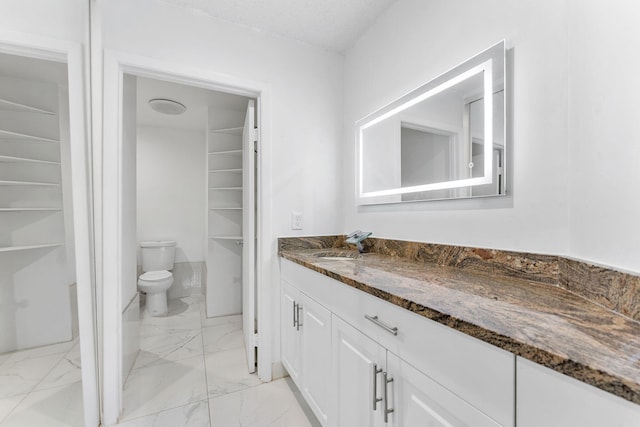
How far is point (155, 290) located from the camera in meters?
2.84

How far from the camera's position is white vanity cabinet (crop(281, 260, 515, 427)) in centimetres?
57

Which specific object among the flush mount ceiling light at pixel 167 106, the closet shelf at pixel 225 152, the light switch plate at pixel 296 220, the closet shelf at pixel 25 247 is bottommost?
the closet shelf at pixel 25 247

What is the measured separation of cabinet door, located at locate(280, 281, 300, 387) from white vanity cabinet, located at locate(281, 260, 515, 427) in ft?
0.18

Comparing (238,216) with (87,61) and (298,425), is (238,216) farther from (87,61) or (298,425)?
(298,425)

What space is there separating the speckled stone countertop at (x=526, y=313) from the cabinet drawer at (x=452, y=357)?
4cm

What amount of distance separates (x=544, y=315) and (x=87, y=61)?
213 centimetres

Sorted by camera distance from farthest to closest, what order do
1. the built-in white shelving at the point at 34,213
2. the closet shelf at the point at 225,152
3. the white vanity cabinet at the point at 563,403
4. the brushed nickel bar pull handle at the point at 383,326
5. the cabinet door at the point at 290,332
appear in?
the closet shelf at the point at 225,152 < the built-in white shelving at the point at 34,213 < the cabinet door at the point at 290,332 < the brushed nickel bar pull handle at the point at 383,326 < the white vanity cabinet at the point at 563,403

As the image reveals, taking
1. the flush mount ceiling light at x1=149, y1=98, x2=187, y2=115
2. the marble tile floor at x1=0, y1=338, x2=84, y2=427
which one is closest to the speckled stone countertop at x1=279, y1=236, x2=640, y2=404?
the marble tile floor at x1=0, y1=338, x2=84, y2=427

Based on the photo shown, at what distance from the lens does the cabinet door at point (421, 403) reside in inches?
24.0

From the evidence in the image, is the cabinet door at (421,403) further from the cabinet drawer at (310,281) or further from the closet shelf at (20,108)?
the closet shelf at (20,108)

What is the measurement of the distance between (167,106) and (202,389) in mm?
2656

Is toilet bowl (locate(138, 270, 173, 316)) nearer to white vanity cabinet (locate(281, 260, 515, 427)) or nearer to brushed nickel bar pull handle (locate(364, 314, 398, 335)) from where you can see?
white vanity cabinet (locate(281, 260, 515, 427))

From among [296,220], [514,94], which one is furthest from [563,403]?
[296,220]

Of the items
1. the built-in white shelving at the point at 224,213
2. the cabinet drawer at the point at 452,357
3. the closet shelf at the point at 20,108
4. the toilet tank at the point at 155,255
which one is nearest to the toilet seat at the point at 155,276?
the toilet tank at the point at 155,255
